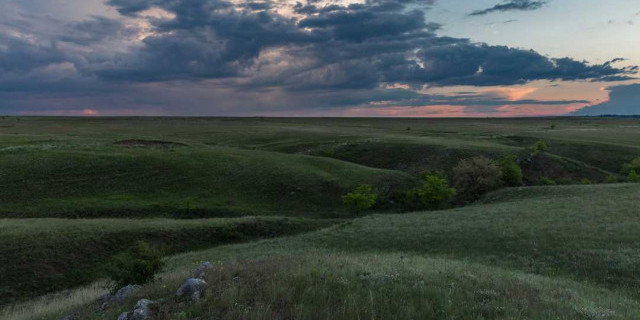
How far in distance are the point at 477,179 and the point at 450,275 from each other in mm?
45857

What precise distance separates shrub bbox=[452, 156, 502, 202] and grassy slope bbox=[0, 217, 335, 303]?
27.0 metres

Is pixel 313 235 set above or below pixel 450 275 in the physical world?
below

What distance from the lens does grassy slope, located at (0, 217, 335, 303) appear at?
25.0 m

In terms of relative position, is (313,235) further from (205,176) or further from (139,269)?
(205,176)

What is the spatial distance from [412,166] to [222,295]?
221 feet

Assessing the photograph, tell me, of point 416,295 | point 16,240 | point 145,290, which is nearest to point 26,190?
point 16,240

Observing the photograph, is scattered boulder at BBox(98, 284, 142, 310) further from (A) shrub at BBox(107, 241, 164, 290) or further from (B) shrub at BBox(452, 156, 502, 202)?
(B) shrub at BBox(452, 156, 502, 202)

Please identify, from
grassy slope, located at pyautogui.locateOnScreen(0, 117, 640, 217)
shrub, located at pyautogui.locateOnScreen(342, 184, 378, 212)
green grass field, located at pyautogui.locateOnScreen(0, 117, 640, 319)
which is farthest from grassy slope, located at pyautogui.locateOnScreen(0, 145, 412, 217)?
shrub, located at pyautogui.locateOnScreen(342, 184, 378, 212)

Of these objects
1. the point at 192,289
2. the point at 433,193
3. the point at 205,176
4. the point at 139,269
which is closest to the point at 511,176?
the point at 433,193

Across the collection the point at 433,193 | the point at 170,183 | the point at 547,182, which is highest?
the point at 170,183

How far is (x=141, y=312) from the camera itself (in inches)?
390

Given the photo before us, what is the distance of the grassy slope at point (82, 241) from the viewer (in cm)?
2502

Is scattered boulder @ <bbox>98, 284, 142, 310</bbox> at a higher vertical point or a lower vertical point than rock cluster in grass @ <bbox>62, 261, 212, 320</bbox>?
lower

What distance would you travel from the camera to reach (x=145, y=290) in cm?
1268
